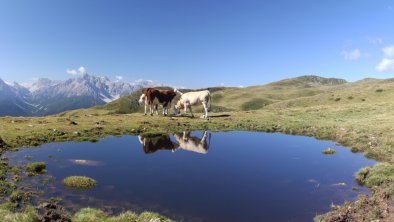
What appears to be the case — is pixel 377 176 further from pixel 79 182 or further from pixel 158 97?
pixel 158 97

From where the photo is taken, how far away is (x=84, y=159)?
24.3 metres

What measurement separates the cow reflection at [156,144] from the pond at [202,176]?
0.31 feet

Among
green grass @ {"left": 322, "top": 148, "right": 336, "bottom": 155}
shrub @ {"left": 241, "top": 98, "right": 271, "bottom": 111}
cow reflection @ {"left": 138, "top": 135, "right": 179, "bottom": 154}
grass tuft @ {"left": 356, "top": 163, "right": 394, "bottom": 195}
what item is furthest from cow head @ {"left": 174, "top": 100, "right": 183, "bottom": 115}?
shrub @ {"left": 241, "top": 98, "right": 271, "bottom": 111}

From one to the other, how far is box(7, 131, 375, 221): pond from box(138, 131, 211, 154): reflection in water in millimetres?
98

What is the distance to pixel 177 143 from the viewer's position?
3228 centimetres

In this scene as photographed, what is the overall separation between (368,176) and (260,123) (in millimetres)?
28149

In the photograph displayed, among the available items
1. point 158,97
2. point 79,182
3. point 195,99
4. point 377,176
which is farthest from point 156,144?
point 195,99

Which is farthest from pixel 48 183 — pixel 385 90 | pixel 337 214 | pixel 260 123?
pixel 385 90

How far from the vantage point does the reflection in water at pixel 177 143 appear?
29.6m

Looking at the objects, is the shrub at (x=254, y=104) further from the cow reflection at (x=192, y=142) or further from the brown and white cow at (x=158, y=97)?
the cow reflection at (x=192, y=142)

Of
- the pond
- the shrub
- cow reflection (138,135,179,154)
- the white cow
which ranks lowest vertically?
the pond

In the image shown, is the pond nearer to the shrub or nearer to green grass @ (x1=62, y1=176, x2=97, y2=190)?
green grass @ (x1=62, y1=176, x2=97, y2=190)

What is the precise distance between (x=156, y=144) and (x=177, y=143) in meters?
2.23

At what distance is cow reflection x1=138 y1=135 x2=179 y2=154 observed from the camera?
2953cm
